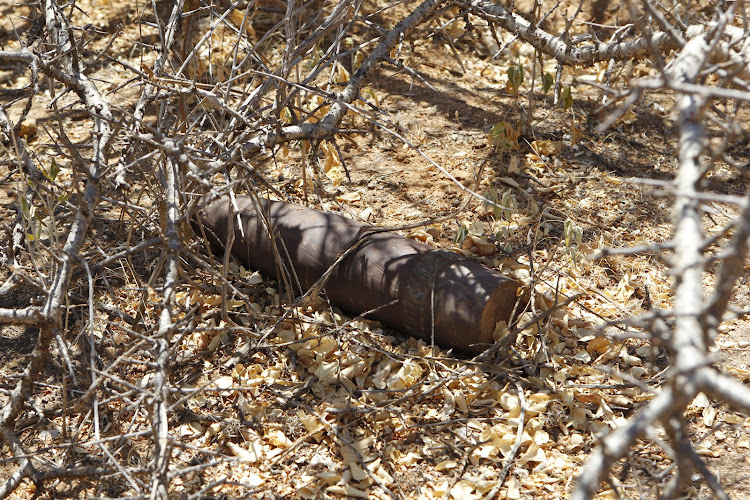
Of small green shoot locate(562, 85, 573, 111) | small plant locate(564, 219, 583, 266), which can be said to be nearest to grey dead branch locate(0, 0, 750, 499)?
small plant locate(564, 219, 583, 266)

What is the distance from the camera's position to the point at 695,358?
3.91ft

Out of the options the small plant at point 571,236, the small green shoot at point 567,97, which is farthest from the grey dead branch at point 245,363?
the small green shoot at point 567,97

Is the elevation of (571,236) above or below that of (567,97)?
below

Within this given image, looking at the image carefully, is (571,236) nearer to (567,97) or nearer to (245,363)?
(567,97)

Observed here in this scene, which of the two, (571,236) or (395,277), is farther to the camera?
(571,236)

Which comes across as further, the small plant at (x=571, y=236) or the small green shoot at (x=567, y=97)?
the small green shoot at (x=567, y=97)

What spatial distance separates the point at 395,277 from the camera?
3.00 metres

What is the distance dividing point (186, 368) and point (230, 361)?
18 centimetres

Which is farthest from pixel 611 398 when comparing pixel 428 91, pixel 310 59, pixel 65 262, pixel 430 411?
pixel 310 59

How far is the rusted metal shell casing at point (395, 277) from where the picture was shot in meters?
2.90

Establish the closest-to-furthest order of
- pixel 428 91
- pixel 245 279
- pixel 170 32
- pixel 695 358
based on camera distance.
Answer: pixel 695 358 < pixel 170 32 < pixel 245 279 < pixel 428 91

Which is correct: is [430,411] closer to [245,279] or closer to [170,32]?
[245,279]

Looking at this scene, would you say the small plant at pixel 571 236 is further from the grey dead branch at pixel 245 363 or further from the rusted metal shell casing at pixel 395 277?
the rusted metal shell casing at pixel 395 277

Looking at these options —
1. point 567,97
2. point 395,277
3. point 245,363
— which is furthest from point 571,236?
point 245,363
